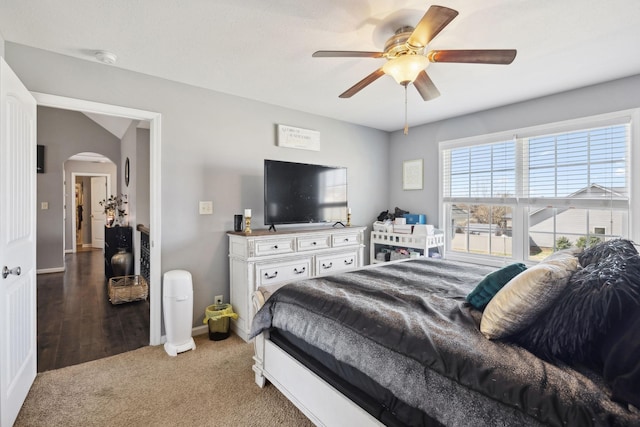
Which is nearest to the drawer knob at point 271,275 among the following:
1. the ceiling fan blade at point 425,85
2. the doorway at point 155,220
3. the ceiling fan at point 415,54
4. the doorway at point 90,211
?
the doorway at point 155,220

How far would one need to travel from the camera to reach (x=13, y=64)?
7.25 feet

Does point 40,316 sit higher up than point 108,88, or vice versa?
point 108,88

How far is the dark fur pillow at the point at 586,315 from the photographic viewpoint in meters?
0.94

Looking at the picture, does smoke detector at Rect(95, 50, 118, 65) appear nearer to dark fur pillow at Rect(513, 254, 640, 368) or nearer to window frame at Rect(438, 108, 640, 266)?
dark fur pillow at Rect(513, 254, 640, 368)

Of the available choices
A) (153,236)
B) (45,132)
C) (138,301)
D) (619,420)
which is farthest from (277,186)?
(45,132)

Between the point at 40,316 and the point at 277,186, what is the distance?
302 cm

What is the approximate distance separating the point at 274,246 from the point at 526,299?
2228 millimetres

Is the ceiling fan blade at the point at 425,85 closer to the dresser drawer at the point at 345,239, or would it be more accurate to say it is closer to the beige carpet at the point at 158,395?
the dresser drawer at the point at 345,239

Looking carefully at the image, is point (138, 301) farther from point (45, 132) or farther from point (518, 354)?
point (518, 354)

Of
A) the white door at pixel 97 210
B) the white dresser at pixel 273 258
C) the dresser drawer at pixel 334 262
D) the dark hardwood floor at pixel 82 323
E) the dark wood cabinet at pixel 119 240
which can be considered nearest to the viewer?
the dark hardwood floor at pixel 82 323

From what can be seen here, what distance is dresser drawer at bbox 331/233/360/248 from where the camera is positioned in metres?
3.52

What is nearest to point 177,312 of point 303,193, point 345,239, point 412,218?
point 303,193

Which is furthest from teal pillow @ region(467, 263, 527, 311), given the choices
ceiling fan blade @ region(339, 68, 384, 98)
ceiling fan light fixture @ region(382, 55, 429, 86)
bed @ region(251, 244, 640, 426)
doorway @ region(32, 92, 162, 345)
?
doorway @ region(32, 92, 162, 345)

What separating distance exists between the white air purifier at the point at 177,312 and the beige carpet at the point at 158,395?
10cm
